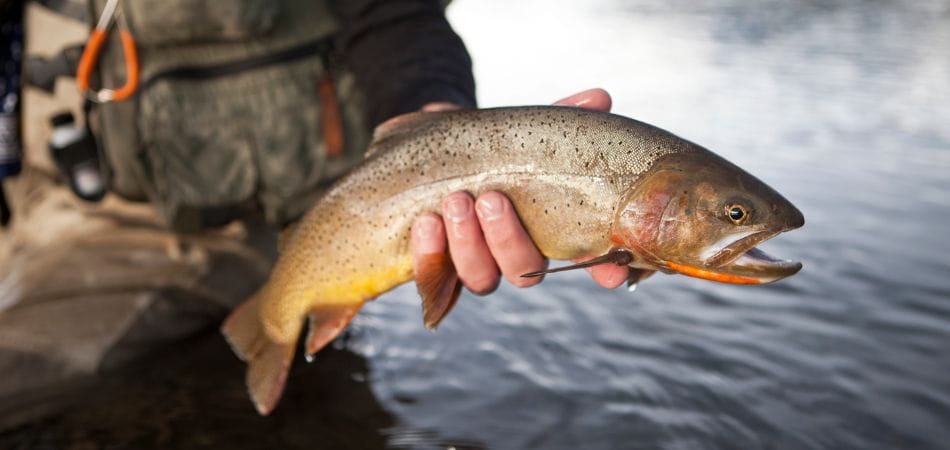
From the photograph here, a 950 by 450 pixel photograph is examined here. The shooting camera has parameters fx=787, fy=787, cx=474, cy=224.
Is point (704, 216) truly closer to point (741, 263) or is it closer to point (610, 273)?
point (741, 263)

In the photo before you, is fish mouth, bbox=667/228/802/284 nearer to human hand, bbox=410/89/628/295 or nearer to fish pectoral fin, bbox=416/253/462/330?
human hand, bbox=410/89/628/295

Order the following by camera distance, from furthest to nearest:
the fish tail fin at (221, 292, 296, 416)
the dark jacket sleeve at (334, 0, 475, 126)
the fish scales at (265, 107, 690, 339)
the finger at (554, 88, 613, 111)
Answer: the dark jacket sleeve at (334, 0, 475, 126), the fish tail fin at (221, 292, 296, 416), the finger at (554, 88, 613, 111), the fish scales at (265, 107, 690, 339)

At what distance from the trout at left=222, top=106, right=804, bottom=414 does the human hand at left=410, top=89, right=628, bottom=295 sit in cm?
3

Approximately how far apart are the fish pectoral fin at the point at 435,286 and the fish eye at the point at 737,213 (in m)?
0.81

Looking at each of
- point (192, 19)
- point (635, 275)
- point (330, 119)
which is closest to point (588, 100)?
point (635, 275)

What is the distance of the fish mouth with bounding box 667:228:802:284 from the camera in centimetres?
186

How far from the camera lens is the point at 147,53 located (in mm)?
3535

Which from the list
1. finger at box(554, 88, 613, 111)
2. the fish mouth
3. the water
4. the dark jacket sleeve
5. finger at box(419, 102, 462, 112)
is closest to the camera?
the fish mouth

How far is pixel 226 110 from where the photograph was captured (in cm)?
367

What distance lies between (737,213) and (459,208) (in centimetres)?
72

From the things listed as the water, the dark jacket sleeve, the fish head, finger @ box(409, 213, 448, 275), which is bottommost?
the water

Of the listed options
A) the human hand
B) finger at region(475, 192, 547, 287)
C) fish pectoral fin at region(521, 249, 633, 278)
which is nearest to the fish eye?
fish pectoral fin at region(521, 249, 633, 278)

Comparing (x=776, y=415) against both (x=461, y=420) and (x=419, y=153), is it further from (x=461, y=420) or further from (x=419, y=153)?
(x=419, y=153)

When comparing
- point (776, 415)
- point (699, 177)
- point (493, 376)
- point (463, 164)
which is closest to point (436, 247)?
point (463, 164)
